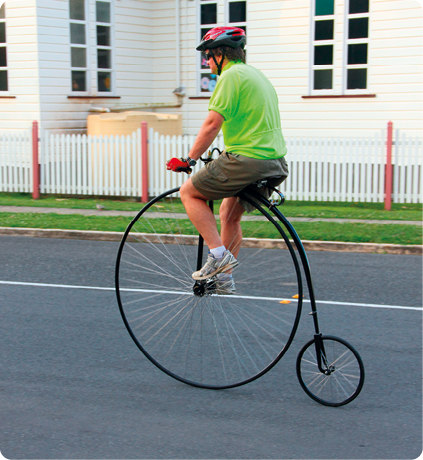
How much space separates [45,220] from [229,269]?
809cm

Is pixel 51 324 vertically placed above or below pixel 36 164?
below

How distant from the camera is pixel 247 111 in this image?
13.8 ft

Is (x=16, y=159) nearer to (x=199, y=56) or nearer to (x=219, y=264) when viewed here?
(x=199, y=56)

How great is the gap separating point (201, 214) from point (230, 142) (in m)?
0.53

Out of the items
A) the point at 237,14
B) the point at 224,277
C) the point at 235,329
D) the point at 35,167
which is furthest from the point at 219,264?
the point at 237,14

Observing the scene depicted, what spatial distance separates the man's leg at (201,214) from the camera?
4.43 m

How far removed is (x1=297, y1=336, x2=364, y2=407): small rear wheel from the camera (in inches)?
163

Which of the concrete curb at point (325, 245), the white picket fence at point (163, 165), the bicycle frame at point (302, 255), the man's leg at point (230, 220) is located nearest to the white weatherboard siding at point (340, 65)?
the white picket fence at point (163, 165)

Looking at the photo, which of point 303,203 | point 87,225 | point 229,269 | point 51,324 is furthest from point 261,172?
point 303,203

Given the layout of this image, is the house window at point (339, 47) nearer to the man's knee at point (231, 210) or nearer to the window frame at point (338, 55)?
the window frame at point (338, 55)

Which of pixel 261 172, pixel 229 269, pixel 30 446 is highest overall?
pixel 261 172

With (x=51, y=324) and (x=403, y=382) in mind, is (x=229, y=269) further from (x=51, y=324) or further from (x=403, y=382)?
(x=51, y=324)

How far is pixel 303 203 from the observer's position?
14.3 metres

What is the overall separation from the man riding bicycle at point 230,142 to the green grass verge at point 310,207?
7.90 meters
